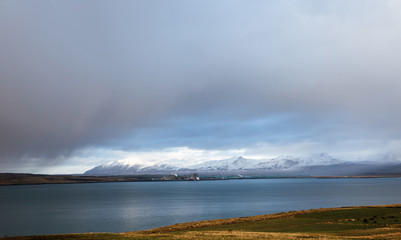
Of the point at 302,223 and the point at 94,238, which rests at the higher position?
the point at 94,238

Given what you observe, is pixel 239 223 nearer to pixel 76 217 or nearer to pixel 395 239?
pixel 395 239

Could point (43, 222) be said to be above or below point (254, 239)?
below

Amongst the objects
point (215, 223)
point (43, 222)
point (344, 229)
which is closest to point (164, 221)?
point (215, 223)

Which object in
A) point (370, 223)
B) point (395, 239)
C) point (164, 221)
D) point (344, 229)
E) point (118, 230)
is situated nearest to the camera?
point (395, 239)

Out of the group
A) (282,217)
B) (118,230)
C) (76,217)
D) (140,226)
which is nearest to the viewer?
(282,217)

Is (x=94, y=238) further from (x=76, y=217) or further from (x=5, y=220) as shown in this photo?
(x=5, y=220)

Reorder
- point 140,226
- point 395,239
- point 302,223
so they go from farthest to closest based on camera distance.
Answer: point 140,226 < point 302,223 < point 395,239

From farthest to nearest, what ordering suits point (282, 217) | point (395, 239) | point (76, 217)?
1. point (76, 217)
2. point (282, 217)
3. point (395, 239)

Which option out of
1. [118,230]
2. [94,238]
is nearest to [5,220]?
[118,230]

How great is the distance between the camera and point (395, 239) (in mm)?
33750

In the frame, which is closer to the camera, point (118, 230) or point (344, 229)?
point (344, 229)

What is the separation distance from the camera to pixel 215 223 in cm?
6312

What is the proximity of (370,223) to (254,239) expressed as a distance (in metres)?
30.1

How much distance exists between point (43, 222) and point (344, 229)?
273 feet
